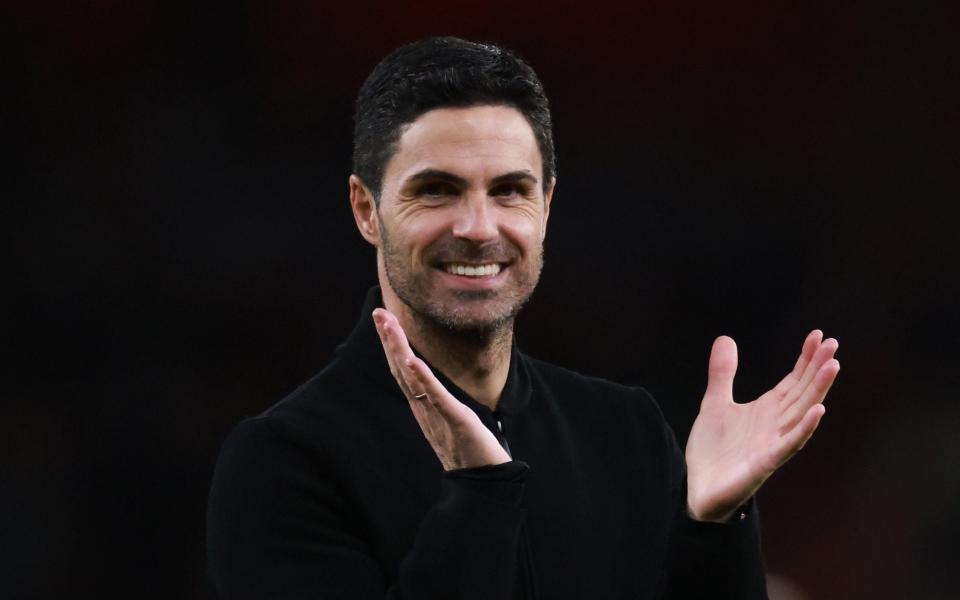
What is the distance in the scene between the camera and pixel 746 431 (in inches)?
74.2

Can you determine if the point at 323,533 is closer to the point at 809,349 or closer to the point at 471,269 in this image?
the point at 471,269

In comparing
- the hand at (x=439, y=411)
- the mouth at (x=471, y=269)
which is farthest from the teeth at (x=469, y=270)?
the hand at (x=439, y=411)

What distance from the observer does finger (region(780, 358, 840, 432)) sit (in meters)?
1.80

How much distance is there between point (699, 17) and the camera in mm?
4461

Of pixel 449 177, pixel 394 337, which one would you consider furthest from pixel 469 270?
pixel 394 337

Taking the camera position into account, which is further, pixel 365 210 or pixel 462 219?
pixel 365 210

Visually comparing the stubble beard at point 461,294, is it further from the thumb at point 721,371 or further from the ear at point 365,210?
Answer: the thumb at point 721,371

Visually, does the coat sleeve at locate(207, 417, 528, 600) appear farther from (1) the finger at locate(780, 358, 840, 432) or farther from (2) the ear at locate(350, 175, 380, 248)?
(1) the finger at locate(780, 358, 840, 432)

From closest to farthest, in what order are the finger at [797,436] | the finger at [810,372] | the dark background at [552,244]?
the finger at [797,436]
the finger at [810,372]
the dark background at [552,244]

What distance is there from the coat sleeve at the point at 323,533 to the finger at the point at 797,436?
13.7 inches

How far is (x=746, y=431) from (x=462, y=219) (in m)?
0.47

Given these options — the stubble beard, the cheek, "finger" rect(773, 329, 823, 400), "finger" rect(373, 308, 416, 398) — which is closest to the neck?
the stubble beard

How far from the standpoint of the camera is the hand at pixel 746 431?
5.81 feet

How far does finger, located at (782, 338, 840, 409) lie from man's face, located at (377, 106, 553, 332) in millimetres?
363
